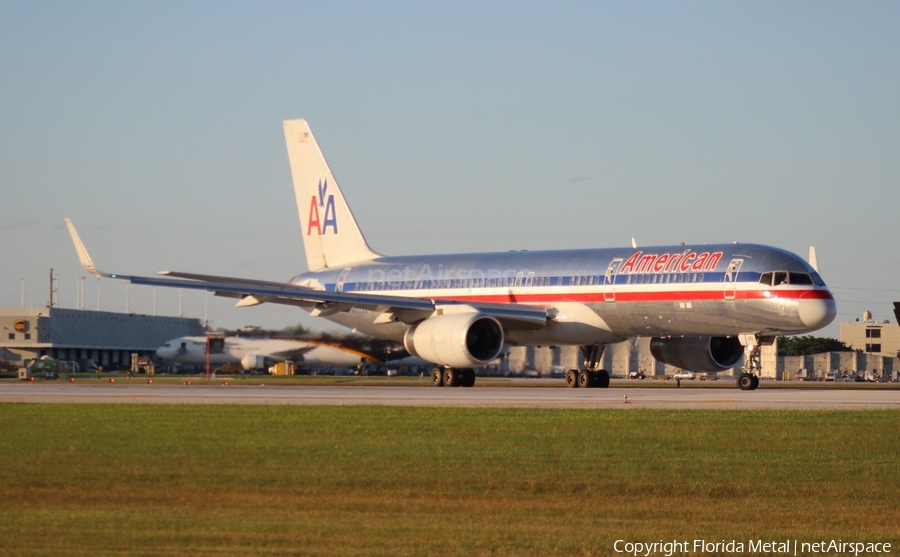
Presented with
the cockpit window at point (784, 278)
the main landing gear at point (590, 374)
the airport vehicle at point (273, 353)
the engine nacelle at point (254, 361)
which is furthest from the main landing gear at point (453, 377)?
the engine nacelle at point (254, 361)

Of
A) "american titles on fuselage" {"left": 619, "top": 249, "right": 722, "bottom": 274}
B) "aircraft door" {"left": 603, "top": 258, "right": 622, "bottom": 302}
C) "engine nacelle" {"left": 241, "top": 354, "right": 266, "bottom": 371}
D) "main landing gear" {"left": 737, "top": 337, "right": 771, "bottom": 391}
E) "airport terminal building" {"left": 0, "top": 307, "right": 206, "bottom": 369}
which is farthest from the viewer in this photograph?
"airport terminal building" {"left": 0, "top": 307, "right": 206, "bottom": 369}

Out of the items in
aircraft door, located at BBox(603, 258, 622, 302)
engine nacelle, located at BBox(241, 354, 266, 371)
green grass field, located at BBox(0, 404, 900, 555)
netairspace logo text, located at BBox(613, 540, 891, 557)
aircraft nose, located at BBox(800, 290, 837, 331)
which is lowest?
engine nacelle, located at BBox(241, 354, 266, 371)

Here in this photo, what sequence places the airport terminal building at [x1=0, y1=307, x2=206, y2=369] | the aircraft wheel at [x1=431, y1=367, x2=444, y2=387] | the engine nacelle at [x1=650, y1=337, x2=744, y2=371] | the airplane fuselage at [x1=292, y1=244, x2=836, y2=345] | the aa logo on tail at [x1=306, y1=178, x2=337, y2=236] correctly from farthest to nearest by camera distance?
the airport terminal building at [x1=0, y1=307, x2=206, y2=369]
the aa logo on tail at [x1=306, y1=178, x2=337, y2=236]
the aircraft wheel at [x1=431, y1=367, x2=444, y2=387]
the engine nacelle at [x1=650, y1=337, x2=744, y2=371]
the airplane fuselage at [x1=292, y1=244, x2=836, y2=345]

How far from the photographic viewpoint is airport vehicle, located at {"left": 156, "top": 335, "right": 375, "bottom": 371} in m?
66.6

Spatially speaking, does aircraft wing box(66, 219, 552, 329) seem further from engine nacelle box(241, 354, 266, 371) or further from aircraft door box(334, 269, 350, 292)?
engine nacelle box(241, 354, 266, 371)

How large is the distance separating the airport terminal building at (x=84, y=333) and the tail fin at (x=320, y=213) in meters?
53.7

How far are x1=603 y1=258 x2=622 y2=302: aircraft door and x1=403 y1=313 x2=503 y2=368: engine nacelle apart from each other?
3.61 metres

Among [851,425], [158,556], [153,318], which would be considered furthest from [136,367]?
[158,556]

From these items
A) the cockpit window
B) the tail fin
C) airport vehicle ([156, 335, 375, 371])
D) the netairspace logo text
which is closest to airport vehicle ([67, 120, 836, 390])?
the cockpit window

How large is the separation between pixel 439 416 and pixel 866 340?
4627 inches

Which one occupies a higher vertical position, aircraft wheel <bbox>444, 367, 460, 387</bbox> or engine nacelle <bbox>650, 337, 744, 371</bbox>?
engine nacelle <bbox>650, 337, 744, 371</bbox>

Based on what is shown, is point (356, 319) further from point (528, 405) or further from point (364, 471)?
point (364, 471)

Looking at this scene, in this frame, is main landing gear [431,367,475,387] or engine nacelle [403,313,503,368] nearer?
engine nacelle [403,313,503,368]

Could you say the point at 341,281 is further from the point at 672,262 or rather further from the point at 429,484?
the point at 429,484
